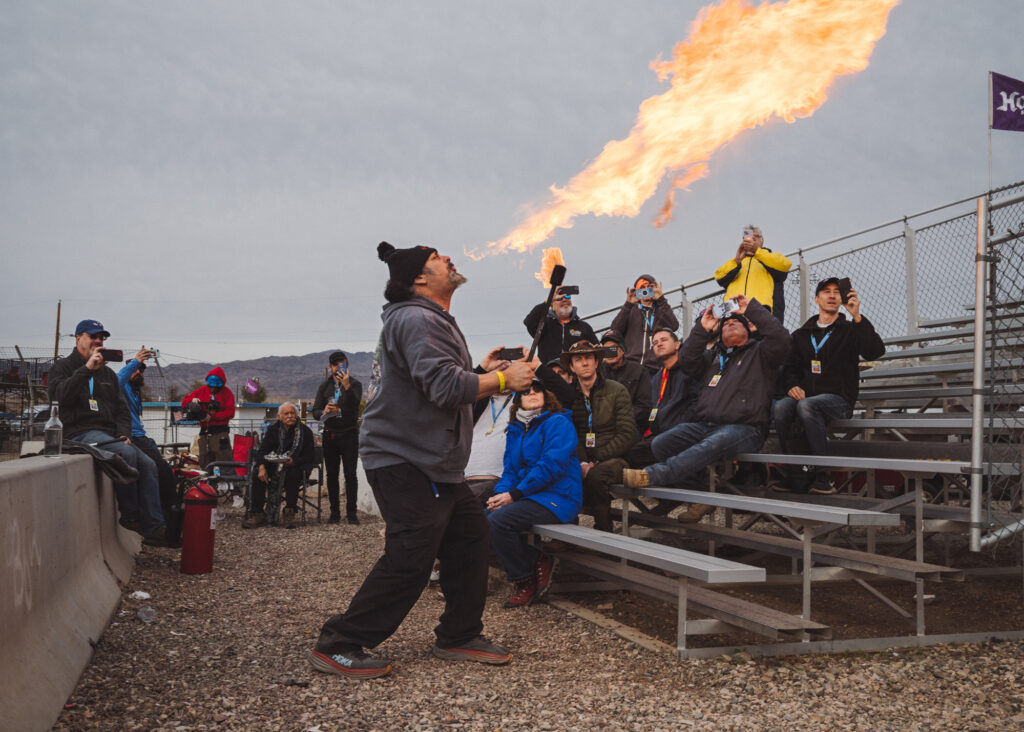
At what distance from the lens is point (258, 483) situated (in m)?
11.4

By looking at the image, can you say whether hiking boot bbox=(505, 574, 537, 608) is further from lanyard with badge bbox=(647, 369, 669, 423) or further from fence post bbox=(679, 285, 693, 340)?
fence post bbox=(679, 285, 693, 340)

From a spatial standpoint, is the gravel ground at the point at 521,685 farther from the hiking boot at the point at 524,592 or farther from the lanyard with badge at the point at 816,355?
the lanyard with badge at the point at 816,355

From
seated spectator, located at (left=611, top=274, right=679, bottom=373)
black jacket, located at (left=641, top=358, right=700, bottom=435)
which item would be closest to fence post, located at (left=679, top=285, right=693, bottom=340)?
seated spectator, located at (left=611, top=274, right=679, bottom=373)

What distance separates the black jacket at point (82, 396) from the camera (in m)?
7.08

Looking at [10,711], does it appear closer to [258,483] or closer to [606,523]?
[606,523]

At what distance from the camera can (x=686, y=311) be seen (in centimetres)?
1084

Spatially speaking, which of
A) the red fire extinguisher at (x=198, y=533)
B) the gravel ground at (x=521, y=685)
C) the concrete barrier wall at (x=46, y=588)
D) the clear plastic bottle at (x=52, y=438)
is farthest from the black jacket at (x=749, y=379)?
the clear plastic bottle at (x=52, y=438)

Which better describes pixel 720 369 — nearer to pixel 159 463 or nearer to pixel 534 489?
pixel 534 489

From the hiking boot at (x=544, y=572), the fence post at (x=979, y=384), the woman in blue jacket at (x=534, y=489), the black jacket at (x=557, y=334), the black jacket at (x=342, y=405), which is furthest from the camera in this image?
the black jacket at (x=342, y=405)

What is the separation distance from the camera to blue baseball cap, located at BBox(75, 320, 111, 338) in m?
7.44

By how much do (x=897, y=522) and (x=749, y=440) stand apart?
234cm

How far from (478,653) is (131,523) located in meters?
4.43

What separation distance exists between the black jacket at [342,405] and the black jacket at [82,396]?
3.59 metres

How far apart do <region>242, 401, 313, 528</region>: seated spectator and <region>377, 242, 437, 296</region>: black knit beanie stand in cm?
752
